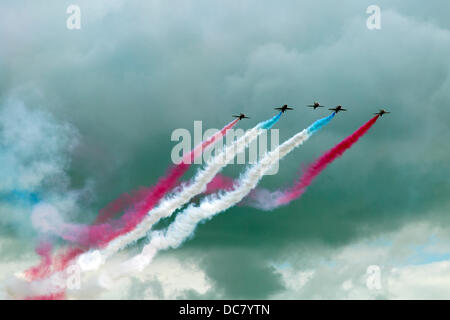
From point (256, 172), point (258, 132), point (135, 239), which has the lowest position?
point (135, 239)

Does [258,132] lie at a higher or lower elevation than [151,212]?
higher

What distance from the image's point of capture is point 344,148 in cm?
12388
